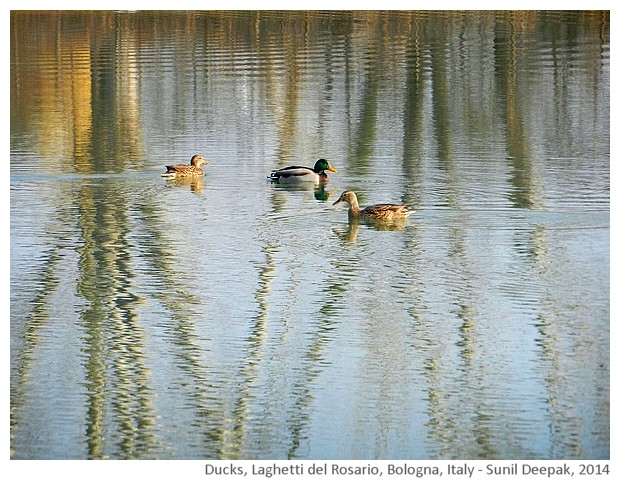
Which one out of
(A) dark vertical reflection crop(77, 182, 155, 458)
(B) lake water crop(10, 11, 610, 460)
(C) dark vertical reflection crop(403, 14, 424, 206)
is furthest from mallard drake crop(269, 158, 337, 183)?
(A) dark vertical reflection crop(77, 182, 155, 458)

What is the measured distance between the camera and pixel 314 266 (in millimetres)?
12000

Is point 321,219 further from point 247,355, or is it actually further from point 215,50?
point 215,50

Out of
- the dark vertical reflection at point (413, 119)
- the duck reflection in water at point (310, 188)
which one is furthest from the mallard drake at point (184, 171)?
the dark vertical reflection at point (413, 119)

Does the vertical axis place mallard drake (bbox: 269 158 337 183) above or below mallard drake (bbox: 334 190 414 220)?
above

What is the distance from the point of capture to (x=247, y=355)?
9688 millimetres

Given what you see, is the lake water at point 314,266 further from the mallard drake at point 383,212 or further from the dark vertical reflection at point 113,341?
the mallard drake at point 383,212

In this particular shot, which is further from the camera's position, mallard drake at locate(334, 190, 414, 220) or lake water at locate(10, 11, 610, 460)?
mallard drake at locate(334, 190, 414, 220)

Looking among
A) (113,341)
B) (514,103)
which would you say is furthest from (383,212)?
(514,103)

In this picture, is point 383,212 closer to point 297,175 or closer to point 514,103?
point 297,175

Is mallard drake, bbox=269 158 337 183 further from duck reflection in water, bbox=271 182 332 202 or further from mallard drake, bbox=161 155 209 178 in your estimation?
mallard drake, bbox=161 155 209 178

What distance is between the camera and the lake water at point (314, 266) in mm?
8516

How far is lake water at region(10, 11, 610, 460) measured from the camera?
27.9ft

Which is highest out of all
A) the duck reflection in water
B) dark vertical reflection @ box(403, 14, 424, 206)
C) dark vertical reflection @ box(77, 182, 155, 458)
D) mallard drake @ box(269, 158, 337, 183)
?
dark vertical reflection @ box(403, 14, 424, 206)
